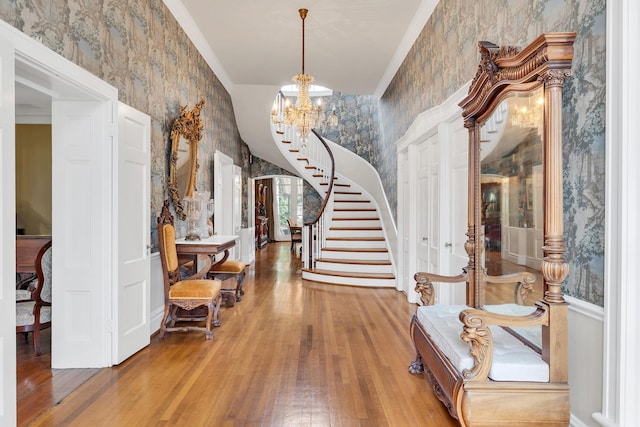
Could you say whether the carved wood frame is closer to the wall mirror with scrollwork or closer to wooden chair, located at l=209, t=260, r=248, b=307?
the wall mirror with scrollwork

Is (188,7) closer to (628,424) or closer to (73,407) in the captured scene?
(73,407)

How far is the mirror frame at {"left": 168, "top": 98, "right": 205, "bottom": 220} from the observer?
180 inches

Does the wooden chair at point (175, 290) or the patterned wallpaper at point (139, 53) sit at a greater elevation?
the patterned wallpaper at point (139, 53)

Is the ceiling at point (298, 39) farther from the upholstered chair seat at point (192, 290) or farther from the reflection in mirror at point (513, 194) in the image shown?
the upholstered chair seat at point (192, 290)

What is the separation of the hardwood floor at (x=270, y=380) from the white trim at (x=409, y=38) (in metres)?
3.53

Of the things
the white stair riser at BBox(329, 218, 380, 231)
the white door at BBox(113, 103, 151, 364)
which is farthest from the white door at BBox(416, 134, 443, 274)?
the white door at BBox(113, 103, 151, 364)

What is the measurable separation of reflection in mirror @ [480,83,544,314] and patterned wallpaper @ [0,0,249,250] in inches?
112

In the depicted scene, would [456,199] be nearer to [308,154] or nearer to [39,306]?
[39,306]

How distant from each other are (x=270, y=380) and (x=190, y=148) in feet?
10.4

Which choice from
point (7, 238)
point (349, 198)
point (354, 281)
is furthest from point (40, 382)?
point (349, 198)

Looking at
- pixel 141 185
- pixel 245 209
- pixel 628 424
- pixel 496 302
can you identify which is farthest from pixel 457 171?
pixel 245 209

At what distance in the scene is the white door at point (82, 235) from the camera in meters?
3.14

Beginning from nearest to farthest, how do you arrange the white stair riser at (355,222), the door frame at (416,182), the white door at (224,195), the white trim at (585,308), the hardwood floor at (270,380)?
the white trim at (585,308), the hardwood floor at (270,380), the door frame at (416,182), the white door at (224,195), the white stair riser at (355,222)

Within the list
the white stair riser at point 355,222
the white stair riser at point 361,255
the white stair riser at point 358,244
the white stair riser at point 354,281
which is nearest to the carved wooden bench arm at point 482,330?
the white stair riser at point 354,281
